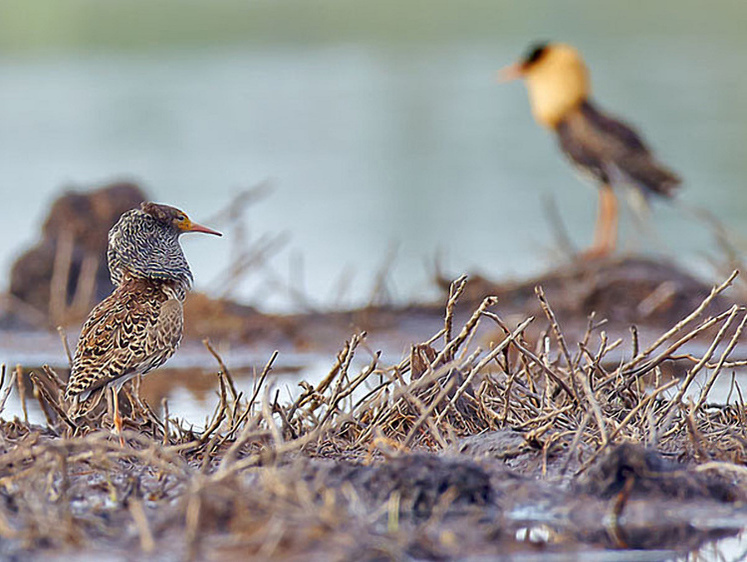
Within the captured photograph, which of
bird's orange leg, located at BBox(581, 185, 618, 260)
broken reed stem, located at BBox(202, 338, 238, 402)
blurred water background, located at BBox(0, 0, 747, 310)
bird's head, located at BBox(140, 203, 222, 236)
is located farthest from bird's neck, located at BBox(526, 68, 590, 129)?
broken reed stem, located at BBox(202, 338, 238, 402)

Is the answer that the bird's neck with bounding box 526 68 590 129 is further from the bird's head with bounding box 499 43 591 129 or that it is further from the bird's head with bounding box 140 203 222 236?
the bird's head with bounding box 140 203 222 236

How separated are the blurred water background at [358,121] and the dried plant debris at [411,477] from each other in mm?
4708

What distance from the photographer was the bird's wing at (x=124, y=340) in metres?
5.95

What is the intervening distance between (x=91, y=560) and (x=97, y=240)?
7030 mm

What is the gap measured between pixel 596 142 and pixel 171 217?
6.96 metres

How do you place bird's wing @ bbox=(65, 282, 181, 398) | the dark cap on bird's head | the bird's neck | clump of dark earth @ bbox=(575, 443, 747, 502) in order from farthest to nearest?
the dark cap on bird's head < the bird's neck < bird's wing @ bbox=(65, 282, 181, 398) < clump of dark earth @ bbox=(575, 443, 747, 502)

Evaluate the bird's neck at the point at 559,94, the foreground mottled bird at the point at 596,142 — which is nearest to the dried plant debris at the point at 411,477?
the foreground mottled bird at the point at 596,142

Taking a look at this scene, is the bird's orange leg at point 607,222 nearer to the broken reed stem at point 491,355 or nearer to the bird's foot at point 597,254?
the bird's foot at point 597,254

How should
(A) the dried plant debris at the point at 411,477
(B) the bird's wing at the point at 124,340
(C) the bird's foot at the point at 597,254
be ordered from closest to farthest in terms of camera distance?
(A) the dried plant debris at the point at 411,477
(B) the bird's wing at the point at 124,340
(C) the bird's foot at the point at 597,254

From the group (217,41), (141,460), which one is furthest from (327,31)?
(141,460)

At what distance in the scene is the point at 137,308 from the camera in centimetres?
609

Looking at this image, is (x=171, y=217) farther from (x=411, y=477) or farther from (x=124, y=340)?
(x=411, y=477)

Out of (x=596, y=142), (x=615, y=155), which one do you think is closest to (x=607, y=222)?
(x=615, y=155)

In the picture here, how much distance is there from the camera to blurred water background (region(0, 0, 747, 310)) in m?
16.3
